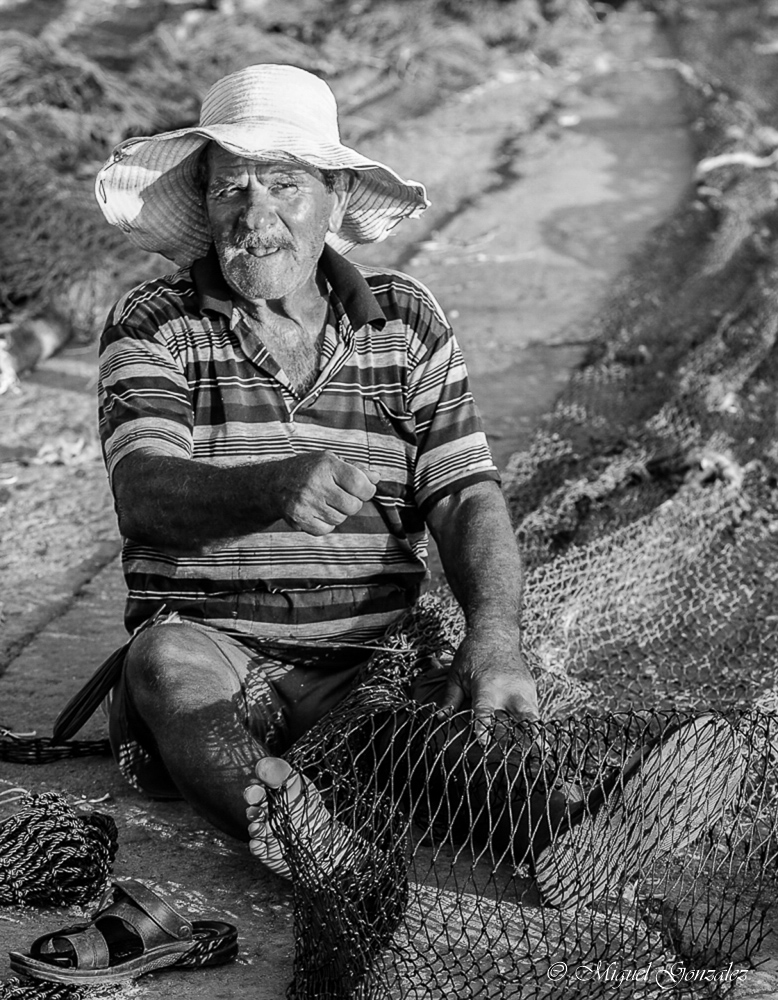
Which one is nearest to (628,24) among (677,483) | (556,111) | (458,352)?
(556,111)

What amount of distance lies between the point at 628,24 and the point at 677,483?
13097 mm

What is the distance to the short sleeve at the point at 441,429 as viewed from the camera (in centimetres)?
299

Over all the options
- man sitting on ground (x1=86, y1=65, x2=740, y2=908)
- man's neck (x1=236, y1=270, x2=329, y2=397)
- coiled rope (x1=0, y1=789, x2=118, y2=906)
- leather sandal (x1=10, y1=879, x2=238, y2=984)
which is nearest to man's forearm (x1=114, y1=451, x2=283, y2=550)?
man sitting on ground (x1=86, y1=65, x2=740, y2=908)

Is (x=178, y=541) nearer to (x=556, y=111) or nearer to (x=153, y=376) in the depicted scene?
(x=153, y=376)

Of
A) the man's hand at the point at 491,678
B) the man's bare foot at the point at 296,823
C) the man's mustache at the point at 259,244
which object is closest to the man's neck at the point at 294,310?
the man's mustache at the point at 259,244

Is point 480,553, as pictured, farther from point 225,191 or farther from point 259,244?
point 225,191

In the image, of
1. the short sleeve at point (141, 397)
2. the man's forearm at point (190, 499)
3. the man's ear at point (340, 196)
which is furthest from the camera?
the man's ear at point (340, 196)

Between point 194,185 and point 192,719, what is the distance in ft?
4.16

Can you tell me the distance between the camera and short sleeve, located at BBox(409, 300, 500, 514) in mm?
2988

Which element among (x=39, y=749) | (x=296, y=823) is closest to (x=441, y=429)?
(x=296, y=823)

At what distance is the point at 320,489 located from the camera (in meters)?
2.46

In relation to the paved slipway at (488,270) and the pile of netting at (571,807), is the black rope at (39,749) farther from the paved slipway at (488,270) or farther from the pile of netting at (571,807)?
the pile of netting at (571,807)

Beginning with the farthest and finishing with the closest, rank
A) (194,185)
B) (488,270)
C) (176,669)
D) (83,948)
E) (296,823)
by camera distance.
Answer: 1. (488,270)
2. (194,185)
3. (176,669)
4. (296,823)
5. (83,948)

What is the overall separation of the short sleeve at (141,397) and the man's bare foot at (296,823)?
736mm
